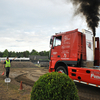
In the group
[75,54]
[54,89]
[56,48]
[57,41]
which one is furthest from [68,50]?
[54,89]

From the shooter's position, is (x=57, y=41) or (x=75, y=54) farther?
(x=57, y=41)

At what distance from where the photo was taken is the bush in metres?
2.78

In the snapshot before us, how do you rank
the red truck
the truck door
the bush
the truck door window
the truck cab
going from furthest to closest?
the truck door window, the truck door, the truck cab, the red truck, the bush

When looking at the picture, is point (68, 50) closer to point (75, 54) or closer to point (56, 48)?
point (75, 54)

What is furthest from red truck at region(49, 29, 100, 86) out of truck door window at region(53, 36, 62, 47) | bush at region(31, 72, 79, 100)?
bush at region(31, 72, 79, 100)

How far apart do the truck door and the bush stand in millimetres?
5171

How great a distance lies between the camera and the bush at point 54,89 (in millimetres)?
2777

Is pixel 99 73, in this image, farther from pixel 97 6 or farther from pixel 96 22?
pixel 97 6

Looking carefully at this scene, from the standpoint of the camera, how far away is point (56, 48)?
839 centimetres

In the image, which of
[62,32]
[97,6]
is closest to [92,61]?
[62,32]

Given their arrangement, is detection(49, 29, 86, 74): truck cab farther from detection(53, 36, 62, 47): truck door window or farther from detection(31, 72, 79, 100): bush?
detection(31, 72, 79, 100): bush

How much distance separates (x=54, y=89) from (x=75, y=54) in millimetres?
4743

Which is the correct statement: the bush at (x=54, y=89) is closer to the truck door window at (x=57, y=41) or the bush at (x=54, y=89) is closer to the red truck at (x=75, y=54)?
the red truck at (x=75, y=54)

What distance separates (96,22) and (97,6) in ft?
4.76
